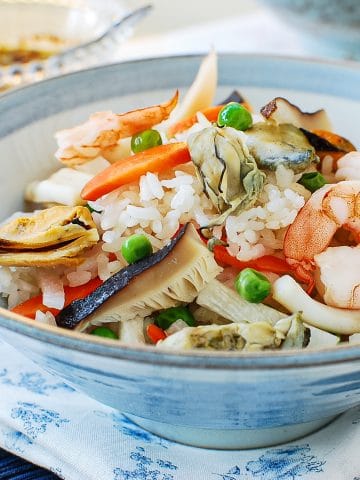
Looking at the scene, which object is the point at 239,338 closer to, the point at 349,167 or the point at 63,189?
the point at 349,167

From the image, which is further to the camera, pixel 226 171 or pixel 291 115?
pixel 291 115

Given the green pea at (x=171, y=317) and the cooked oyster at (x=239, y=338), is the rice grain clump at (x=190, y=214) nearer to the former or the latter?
the green pea at (x=171, y=317)

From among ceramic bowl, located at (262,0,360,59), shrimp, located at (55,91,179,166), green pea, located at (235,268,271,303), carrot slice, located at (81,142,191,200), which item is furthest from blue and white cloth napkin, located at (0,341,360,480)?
ceramic bowl, located at (262,0,360,59)

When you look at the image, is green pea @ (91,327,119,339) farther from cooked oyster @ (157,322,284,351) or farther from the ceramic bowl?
the ceramic bowl

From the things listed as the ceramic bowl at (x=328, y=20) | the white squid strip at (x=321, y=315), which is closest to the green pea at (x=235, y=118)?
the white squid strip at (x=321, y=315)

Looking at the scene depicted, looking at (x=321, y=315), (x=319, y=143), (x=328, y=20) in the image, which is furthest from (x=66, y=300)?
(x=328, y=20)
